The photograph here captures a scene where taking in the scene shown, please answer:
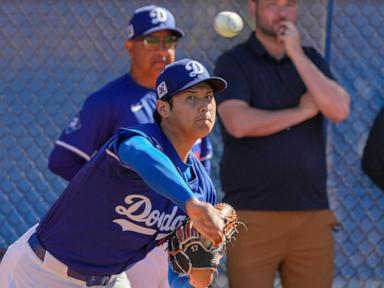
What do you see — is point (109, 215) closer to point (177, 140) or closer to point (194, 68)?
point (177, 140)

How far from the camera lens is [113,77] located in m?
5.66

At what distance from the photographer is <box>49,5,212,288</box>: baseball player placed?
4.57 meters

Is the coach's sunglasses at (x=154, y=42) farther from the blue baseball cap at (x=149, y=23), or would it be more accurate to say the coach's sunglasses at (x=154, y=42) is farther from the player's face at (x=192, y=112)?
the player's face at (x=192, y=112)

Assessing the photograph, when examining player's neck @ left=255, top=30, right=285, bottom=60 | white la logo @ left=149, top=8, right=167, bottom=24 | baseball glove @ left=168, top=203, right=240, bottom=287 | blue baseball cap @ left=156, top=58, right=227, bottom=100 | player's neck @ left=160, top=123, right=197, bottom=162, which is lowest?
player's neck @ left=255, top=30, right=285, bottom=60

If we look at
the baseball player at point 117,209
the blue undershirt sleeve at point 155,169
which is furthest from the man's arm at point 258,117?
the blue undershirt sleeve at point 155,169

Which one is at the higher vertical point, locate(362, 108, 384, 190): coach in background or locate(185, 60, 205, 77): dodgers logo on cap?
locate(185, 60, 205, 77): dodgers logo on cap

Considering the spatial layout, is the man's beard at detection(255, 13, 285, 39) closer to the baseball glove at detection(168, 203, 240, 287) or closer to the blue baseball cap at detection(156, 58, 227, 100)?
the blue baseball cap at detection(156, 58, 227, 100)

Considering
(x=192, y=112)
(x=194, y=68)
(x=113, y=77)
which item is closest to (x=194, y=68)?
(x=194, y=68)

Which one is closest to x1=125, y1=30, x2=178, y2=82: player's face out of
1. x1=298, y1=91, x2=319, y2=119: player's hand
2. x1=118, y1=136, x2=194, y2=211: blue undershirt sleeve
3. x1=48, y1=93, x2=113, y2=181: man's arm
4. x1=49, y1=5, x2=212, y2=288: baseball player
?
x1=49, y1=5, x2=212, y2=288: baseball player

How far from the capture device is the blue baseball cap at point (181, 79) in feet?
11.5

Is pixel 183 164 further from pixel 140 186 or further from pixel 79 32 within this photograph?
pixel 79 32

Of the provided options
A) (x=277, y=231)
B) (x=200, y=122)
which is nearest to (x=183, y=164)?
(x=200, y=122)

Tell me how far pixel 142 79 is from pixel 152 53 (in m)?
0.15

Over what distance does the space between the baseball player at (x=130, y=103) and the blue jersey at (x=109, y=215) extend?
0.70 meters
